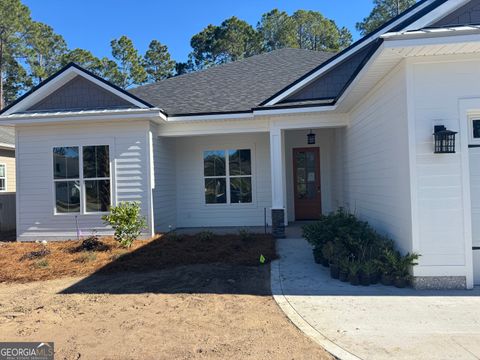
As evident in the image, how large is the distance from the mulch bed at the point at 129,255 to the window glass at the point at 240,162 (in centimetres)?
300

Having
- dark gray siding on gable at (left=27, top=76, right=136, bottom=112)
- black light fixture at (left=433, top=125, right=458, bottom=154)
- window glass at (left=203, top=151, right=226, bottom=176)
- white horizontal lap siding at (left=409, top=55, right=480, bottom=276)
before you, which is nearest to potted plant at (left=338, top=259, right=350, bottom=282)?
white horizontal lap siding at (left=409, top=55, right=480, bottom=276)

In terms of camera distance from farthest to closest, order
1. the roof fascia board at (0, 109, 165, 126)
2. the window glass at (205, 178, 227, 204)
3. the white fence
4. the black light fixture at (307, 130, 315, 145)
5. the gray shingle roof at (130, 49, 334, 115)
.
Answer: the white fence, the window glass at (205, 178, 227, 204), the black light fixture at (307, 130, 315, 145), the gray shingle roof at (130, 49, 334, 115), the roof fascia board at (0, 109, 165, 126)

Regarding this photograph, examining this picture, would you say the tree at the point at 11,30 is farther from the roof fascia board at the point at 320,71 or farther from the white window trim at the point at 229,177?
the roof fascia board at the point at 320,71

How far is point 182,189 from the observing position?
1185 cm

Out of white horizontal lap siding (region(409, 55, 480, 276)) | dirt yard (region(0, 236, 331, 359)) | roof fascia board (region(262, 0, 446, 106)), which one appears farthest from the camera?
roof fascia board (region(262, 0, 446, 106))

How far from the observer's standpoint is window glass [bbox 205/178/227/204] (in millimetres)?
11695

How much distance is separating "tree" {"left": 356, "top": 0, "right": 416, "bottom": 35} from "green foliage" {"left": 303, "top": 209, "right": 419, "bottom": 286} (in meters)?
29.8

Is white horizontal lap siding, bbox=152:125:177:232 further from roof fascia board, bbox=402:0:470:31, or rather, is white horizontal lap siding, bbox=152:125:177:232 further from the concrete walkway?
roof fascia board, bbox=402:0:470:31

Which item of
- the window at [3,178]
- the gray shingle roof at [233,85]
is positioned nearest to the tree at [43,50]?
the window at [3,178]

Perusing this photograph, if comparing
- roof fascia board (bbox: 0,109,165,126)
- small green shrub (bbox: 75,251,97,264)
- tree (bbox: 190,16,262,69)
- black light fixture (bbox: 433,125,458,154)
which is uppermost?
tree (bbox: 190,16,262,69)

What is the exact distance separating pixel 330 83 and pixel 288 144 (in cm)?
319

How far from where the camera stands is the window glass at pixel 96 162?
9.72m

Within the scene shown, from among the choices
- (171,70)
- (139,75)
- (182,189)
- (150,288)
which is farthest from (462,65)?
(171,70)

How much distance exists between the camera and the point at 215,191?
1173 centimetres
